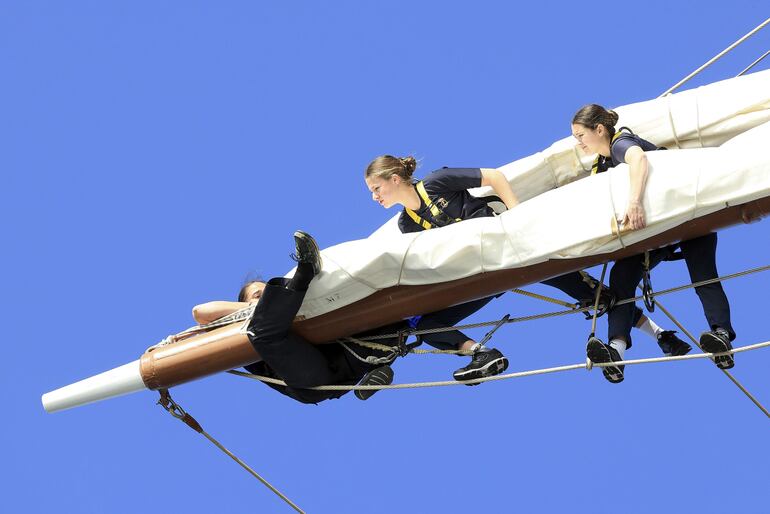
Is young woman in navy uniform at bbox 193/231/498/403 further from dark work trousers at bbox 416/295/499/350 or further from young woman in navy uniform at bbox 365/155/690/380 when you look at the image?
young woman in navy uniform at bbox 365/155/690/380

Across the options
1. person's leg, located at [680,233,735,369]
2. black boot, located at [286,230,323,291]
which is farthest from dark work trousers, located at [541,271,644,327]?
black boot, located at [286,230,323,291]

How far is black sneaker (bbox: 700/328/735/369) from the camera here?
6.21 metres

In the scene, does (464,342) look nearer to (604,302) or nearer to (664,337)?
(604,302)

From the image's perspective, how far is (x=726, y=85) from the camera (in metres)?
7.50

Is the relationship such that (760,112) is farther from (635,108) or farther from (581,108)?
(581,108)

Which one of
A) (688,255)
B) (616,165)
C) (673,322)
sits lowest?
(673,322)

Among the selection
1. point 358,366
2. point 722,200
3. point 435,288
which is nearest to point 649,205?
point 722,200

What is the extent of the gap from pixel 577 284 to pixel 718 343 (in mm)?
930

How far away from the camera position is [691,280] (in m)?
6.50

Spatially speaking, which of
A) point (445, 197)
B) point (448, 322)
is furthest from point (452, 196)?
point (448, 322)

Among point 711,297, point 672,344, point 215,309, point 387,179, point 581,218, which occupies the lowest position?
point 672,344

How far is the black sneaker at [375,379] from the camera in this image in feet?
23.0

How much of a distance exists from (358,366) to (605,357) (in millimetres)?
1279

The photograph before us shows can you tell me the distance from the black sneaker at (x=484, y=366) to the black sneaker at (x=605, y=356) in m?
0.43
